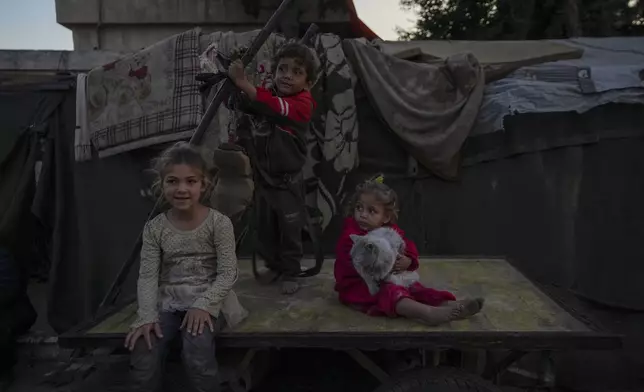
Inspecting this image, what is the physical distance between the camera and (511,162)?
4535 millimetres

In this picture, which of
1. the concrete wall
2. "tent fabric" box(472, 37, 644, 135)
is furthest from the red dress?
the concrete wall

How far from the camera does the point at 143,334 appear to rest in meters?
Answer: 2.22

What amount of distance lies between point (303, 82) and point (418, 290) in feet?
3.82

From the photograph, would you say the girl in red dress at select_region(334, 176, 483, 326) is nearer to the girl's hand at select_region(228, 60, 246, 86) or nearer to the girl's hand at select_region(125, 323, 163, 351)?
the girl's hand at select_region(228, 60, 246, 86)

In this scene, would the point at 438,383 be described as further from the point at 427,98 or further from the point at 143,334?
the point at 427,98

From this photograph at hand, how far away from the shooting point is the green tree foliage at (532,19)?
933 centimetres

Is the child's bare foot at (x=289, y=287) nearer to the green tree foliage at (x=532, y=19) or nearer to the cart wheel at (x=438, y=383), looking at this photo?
the cart wheel at (x=438, y=383)

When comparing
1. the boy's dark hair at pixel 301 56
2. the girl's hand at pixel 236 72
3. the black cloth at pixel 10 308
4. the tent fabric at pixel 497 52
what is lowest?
the black cloth at pixel 10 308

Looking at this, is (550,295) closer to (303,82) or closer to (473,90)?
(303,82)

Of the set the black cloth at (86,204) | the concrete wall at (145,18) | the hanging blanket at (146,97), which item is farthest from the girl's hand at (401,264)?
the concrete wall at (145,18)

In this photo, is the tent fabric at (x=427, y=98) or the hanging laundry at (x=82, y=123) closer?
the tent fabric at (x=427, y=98)

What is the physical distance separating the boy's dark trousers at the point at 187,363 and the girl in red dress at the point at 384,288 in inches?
28.1

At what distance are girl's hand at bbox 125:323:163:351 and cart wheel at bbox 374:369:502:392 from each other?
849mm

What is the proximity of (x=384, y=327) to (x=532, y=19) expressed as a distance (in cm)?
881
